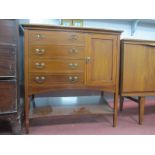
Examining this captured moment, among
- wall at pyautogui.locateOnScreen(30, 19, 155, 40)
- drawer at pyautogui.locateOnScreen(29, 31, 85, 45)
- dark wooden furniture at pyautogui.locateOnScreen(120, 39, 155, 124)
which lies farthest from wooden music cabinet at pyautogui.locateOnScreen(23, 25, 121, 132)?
wall at pyautogui.locateOnScreen(30, 19, 155, 40)

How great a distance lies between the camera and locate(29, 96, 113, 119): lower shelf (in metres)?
1.55

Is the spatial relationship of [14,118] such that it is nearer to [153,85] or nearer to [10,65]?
[10,65]

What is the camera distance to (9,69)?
4.23 ft

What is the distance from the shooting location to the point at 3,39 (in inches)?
50.3

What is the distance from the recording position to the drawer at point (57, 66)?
1393mm

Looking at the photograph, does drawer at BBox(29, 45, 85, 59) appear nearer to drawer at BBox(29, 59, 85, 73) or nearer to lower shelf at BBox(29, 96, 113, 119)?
drawer at BBox(29, 59, 85, 73)

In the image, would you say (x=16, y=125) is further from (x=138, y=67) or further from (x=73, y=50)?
(x=138, y=67)

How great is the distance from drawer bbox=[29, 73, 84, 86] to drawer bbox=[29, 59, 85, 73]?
4 centimetres

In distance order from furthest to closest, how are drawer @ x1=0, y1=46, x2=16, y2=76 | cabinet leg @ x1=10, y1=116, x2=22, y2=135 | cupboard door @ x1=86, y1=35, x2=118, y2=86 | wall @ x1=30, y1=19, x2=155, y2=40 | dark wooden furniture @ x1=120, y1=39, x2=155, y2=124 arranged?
wall @ x1=30, y1=19, x2=155, y2=40
dark wooden furniture @ x1=120, y1=39, x2=155, y2=124
cupboard door @ x1=86, y1=35, x2=118, y2=86
cabinet leg @ x1=10, y1=116, x2=22, y2=135
drawer @ x1=0, y1=46, x2=16, y2=76

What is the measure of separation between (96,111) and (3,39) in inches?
37.4

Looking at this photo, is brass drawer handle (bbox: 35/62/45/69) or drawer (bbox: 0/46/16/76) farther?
brass drawer handle (bbox: 35/62/45/69)

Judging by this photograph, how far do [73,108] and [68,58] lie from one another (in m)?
0.48

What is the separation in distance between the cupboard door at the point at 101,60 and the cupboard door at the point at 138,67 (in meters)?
0.13

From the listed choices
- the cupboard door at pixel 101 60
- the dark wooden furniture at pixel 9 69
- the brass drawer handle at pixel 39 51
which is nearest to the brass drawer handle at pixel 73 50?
the cupboard door at pixel 101 60
